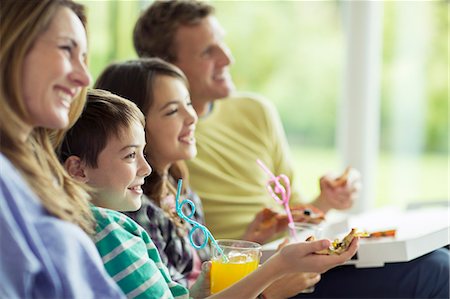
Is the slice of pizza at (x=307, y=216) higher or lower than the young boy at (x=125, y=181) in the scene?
lower

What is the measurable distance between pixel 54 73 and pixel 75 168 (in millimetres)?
387

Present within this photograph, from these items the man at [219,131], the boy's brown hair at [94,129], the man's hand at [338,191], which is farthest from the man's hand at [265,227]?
the boy's brown hair at [94,129]

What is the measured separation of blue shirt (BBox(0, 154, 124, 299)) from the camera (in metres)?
1.05

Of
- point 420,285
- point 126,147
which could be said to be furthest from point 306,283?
point 126,147

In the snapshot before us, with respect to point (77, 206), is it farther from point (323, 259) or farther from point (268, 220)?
point (268, 220)

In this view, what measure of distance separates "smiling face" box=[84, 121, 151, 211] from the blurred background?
6.05 ft

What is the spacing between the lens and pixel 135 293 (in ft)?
4.37

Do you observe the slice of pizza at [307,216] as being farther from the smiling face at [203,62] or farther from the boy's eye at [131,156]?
the boy's eye at [131,156]

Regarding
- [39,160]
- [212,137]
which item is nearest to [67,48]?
[39,160]

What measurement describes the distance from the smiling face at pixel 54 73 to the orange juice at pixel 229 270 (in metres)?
0.55

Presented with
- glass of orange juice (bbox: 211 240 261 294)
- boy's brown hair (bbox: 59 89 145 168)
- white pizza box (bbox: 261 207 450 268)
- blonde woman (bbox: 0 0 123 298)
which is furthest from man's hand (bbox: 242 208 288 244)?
blonde woman (bbox: 0 0 123 298)

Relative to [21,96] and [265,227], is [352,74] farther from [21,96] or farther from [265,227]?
[21,96]

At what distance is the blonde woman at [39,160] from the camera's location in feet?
3.48

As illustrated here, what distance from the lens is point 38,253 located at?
3.50 ft
